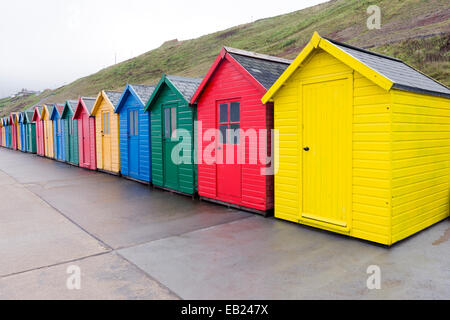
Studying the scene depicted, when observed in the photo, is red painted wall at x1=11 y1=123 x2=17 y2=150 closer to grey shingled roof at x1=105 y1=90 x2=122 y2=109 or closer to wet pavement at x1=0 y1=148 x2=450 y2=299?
grey shingled roof at x1=105 y1=90 x2=122 y2=109

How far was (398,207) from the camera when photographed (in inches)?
192

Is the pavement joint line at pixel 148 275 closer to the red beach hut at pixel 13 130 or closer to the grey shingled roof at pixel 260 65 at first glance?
the grey shingled roof at pixel 260 65

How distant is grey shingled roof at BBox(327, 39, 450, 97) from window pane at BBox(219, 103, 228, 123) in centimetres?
277

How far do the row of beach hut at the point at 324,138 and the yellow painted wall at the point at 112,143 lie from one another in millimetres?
3622

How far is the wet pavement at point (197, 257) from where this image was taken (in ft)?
11.8

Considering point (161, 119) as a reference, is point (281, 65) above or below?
above

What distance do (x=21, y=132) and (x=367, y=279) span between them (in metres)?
27.0

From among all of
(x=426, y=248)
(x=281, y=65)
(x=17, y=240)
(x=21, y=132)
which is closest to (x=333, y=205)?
(x=426, y=248)

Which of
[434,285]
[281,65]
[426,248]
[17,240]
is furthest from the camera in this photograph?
[281,65]

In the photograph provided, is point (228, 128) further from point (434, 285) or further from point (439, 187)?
point (434, 285)

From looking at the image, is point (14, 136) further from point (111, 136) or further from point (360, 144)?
point (360, 144)

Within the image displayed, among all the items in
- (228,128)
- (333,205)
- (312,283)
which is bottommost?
(312,283)

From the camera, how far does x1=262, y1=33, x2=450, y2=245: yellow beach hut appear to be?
15.7 feet

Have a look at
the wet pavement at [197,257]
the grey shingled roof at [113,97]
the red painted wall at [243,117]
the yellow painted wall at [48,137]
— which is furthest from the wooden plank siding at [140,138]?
the yellow painted wall at [48,137]
